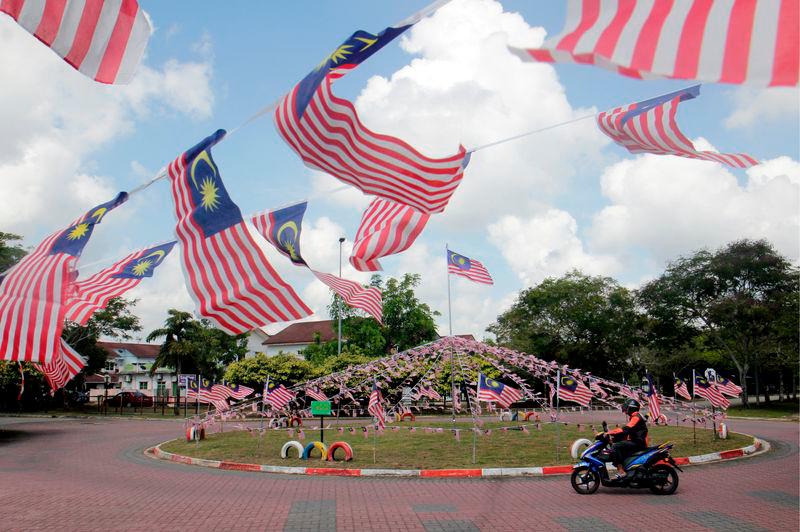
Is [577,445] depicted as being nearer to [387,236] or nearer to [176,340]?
[387,236]

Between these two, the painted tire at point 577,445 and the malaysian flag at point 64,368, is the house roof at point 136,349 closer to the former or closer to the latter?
the painted tire at point 577,445

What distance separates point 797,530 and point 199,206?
9.13 meters

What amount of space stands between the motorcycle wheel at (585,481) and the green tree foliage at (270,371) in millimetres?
29194

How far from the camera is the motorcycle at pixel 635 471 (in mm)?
11062

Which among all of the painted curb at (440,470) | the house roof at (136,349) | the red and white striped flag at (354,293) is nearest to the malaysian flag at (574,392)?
the painted curb at (440,470)

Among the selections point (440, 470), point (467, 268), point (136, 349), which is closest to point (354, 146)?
point (440, 470)

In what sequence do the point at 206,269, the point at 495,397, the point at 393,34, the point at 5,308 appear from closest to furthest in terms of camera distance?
1. the point at 393,34
2. the point at 206,269
3. the point at 5,308
4. the point at 495,397

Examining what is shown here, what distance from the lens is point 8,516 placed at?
981 centimetres

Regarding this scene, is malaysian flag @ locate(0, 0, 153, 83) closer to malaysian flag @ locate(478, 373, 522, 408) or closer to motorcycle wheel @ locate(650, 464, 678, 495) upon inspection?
motorcycle wheel @ locate(650, 464, 678, 495)

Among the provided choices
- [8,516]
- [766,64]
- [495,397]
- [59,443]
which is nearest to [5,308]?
[8,516]

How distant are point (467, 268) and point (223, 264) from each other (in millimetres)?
13647

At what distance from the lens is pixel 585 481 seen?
11.3m

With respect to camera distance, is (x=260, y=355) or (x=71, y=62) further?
(x=260, y=355)

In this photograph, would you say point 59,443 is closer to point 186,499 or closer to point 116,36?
point 186,499
